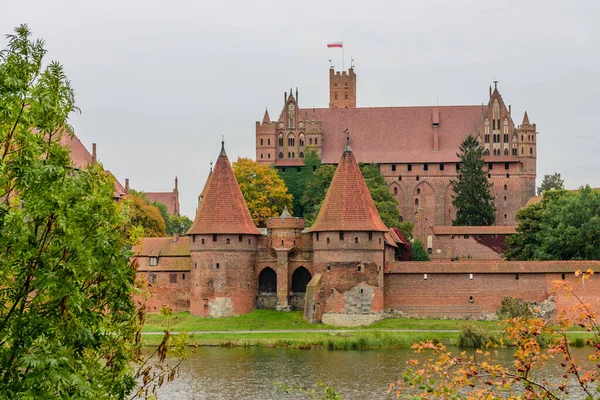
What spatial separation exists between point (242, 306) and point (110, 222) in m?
35.3

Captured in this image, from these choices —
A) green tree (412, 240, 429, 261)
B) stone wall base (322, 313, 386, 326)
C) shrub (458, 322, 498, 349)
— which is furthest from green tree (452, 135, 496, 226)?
shrub (458, 322, 498, 349)

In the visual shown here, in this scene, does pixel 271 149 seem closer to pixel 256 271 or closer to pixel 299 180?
pixel 299 180

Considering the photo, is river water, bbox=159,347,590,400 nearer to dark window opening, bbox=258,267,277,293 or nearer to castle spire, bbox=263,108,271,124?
dark window opening, bbox=258,267,277,293

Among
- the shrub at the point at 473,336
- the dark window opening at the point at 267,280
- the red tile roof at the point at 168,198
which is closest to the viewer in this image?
the shrub at the point at 473,336

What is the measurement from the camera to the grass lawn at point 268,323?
45656mm

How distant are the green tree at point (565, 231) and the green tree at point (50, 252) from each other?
39.8 metres

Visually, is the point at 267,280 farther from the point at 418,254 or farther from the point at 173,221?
the point at 173,221

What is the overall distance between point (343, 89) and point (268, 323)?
5383cm

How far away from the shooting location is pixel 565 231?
5141cm

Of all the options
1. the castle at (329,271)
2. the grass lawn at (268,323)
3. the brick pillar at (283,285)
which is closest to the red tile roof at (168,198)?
the castle at (329,271)

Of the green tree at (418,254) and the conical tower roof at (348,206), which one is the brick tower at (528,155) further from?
the conical tower roof at (348,206)

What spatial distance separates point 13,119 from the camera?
13.9 metres

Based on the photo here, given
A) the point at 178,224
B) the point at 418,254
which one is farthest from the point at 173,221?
the point at 418,254

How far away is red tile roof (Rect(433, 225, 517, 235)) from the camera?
6625 centimetres
